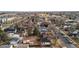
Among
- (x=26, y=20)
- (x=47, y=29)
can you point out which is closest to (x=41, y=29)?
(x=47, y=29)

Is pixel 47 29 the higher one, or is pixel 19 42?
pixel 47 29
